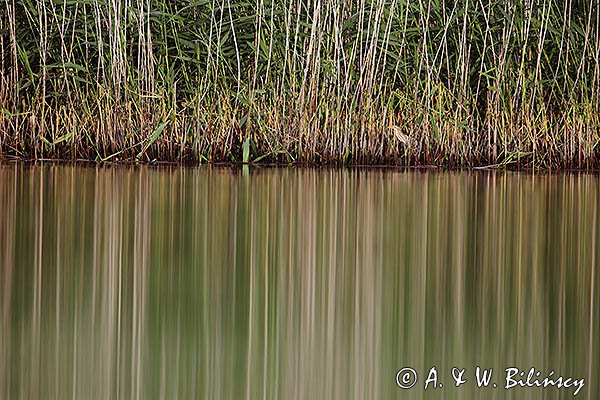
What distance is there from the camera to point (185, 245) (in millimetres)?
2412

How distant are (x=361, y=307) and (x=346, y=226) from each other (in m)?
1.10

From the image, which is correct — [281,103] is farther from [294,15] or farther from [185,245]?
[185,245]

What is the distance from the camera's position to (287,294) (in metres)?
1.87

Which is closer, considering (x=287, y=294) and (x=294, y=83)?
(x=287, y=294)

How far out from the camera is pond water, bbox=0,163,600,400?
1.33 meters

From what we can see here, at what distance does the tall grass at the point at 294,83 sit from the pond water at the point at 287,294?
1256mm

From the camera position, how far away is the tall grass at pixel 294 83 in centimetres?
477

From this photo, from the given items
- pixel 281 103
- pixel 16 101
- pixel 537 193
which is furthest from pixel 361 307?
pixel 16 101

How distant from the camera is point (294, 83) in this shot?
4777mm

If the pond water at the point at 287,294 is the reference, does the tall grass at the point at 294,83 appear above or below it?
above

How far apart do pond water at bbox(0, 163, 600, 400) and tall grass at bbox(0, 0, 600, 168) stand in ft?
4.12

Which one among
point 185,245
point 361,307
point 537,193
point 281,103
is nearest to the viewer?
point 361,307

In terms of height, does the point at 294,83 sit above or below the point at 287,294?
above

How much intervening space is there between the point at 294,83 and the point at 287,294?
117 inches
